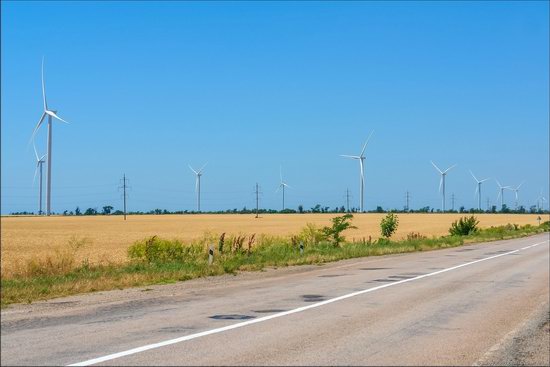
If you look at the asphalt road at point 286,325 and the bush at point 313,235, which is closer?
the asphalt road at point 286,325

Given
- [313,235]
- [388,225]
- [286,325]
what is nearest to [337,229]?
[313,235]

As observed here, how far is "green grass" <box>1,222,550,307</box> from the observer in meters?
13.9

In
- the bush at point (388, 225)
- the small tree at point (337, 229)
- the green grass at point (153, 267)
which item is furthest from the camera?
the bush at point (388, 225)

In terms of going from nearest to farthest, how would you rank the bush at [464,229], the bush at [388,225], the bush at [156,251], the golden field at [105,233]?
the bush at [156,251] → the golden field at [105,233] → the bush at [388,225] → the bush at [464,229]

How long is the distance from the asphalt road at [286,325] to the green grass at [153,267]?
1003mm

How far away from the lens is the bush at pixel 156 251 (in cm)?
2284

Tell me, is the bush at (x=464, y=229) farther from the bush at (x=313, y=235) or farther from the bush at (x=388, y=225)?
the bush at (x=313, y=235)

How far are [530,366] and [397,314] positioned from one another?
379 centimetres

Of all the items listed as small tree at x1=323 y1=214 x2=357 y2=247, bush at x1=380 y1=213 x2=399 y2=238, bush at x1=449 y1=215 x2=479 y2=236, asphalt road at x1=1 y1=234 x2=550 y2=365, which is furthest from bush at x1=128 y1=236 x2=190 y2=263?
bush at x1=449 y1=215 x2=479 y2=236

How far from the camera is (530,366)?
7.95 metres

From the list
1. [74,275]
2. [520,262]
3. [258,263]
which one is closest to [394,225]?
[520,262]

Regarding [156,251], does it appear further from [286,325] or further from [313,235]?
[286,325]

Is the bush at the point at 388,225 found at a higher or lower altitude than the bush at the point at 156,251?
higher

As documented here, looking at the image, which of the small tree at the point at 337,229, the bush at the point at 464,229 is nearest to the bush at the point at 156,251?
the small tree at the point at 337,229
